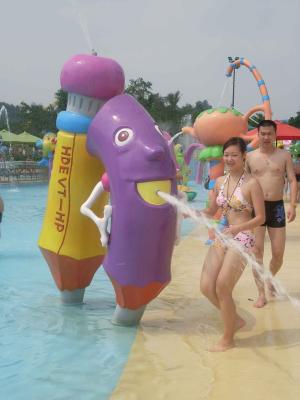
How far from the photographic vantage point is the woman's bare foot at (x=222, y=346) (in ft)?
11.3

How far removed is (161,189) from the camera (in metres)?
3.47

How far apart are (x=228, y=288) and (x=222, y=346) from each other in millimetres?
394

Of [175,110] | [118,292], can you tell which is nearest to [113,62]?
[118,292]

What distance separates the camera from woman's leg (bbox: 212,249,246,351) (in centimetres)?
338

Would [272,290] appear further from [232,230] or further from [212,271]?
[232,230]

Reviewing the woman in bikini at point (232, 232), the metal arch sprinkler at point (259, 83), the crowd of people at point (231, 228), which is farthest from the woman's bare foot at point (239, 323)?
the metal arch sprinkler at point (259, 83)

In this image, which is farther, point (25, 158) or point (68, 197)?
point (25, 158)

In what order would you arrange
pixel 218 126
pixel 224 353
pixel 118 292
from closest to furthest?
pixel 224 353 < pixel 118 292 < pixel 218 126

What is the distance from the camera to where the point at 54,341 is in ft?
12.1

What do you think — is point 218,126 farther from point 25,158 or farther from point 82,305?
point 25,158

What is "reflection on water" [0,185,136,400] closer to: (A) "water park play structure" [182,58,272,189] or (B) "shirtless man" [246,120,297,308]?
(B) "shirtless man" [246,120,297,308]

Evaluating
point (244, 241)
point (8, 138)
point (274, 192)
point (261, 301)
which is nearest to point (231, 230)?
point (244, 241)

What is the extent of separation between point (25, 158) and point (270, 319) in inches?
880

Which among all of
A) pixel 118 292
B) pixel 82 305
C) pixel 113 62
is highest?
pixel 113 62
